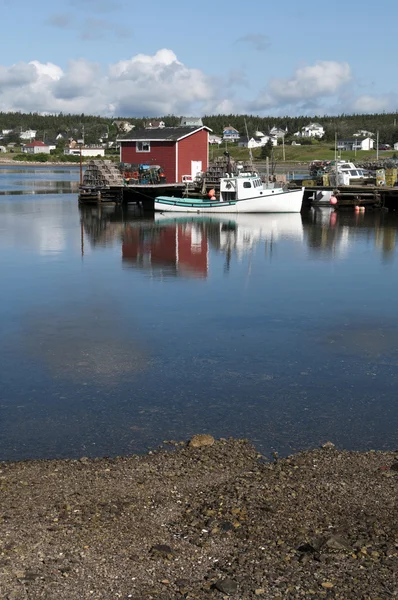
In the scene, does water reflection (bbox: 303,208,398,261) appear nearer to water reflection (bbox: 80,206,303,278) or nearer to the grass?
water reflection (bbox: 80,206,303,278)

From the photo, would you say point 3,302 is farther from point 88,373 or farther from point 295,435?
point 295,435

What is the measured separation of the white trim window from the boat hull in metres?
12.0

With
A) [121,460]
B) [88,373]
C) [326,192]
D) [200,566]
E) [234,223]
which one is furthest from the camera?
[326,192]

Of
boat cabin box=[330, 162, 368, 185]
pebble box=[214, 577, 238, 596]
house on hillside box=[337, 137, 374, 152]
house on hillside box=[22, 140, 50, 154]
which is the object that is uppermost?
house on hillside box=[22, 140, 50, 154]

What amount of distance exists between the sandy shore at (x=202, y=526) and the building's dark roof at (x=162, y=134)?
45.8 m

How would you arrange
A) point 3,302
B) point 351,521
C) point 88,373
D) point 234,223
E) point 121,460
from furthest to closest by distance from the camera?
point 234,223 → point 3,302 → point 88,373 → point 121,460 → point 351,521

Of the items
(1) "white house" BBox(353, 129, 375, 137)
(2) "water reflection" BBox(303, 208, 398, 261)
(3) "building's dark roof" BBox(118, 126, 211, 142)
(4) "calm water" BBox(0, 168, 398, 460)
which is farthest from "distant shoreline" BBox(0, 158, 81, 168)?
(4) "calm water" BBox(0, 168, 398, 460)

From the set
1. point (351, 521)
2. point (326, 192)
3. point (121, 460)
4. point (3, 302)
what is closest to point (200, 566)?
point (351, 521)

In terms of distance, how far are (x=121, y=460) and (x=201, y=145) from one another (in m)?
48.5

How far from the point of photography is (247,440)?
32.1 feet

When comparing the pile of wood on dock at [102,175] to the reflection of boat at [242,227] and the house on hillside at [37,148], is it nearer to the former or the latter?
the reflection of boat at [242,227]

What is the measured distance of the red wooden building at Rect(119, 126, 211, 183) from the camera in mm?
53625

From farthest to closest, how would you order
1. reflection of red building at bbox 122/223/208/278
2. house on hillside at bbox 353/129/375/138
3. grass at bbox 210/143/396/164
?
house on hillside at bbox 353/129/375/138
grass at bbox 210/143/396/164
reflection of red building at bbox 122/223/208/278

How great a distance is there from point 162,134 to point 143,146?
1.64 m
